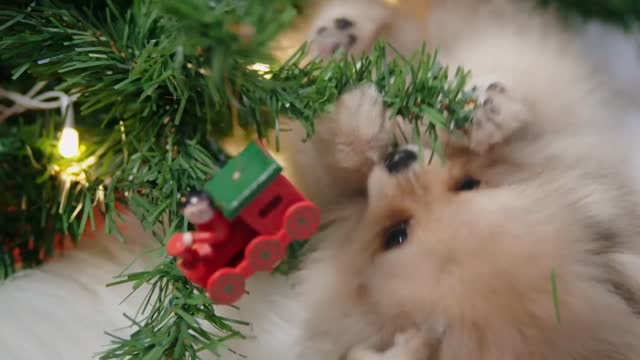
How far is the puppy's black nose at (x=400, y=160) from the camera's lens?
0.67 m

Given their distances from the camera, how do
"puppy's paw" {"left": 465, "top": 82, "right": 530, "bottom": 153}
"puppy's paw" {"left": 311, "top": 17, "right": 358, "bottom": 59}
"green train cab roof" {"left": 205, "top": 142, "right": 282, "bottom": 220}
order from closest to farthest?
"green train cab roof" {"left": 205, "top": 142, "right": 282, "bottom": 220} → "puppy's paw" {"left": 465, "top": 82, "right": 530, "bottom": 153} → "puppy's paw" {"left": 311, "top": 17, "right": 358, "bottom": 59}

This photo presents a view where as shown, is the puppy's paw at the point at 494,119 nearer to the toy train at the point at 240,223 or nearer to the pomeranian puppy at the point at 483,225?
the pomeranian puppy at the point at 483,225

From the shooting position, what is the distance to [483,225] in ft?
2.00

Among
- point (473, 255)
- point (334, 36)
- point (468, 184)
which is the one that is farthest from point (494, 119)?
point (334, 36)

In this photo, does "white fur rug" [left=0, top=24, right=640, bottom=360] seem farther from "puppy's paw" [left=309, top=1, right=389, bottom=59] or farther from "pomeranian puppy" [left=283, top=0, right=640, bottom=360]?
"puppy's paw" [left=309, top=1, right=389, bottom=59]

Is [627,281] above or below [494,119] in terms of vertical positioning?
below

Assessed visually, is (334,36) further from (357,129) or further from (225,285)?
(225,285)

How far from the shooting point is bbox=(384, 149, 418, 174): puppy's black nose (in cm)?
67

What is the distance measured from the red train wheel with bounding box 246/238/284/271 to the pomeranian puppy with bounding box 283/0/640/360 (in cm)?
17

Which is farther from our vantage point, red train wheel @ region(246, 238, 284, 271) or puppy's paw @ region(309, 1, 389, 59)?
puppy's paw @ region(309, 1, 389, 59)

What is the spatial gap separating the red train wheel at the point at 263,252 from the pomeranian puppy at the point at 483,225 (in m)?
0.17

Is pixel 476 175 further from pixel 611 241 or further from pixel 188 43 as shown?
pixel 188 43

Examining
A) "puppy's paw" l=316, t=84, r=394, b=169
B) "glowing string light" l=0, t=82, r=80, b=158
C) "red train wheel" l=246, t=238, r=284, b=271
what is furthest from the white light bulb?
"red train wheel" l=246, t=238, r=284, b=271

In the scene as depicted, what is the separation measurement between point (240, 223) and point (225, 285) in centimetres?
5
